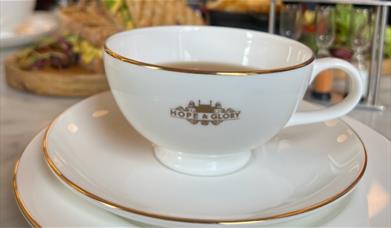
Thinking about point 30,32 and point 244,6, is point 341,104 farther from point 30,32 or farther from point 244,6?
point 30,32

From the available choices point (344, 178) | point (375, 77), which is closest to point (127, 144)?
point (344, 178)

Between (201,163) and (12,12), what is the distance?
62cm

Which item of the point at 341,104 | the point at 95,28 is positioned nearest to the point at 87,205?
the point at 341,104

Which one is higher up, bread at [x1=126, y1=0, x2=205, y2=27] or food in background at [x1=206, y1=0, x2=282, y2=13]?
bread at [x1=126, y1=0, x2=205, y2=27]

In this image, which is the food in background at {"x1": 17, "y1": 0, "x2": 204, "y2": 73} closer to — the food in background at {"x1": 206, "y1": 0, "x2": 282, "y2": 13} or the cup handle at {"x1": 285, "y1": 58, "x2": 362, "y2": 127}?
the food in background at {"x1": 206, "y1": 0, "x2": 282, "y2": 13}

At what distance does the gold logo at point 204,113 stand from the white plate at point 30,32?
65 cm

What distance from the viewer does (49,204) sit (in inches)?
14.8

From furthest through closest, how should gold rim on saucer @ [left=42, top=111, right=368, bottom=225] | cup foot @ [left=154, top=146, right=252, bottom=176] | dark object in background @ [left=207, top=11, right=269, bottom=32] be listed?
dark object in background @ [left=207, top=11, right=269, bottom=32]
cup foot @ [left=154, top=146, right=252, bottom=176]
gold rim on saucer @ [left=42, top=111, right=368, bottom=225]

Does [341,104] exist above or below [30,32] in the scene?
above

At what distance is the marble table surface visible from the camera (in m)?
0.46

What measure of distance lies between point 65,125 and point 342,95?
0.43m

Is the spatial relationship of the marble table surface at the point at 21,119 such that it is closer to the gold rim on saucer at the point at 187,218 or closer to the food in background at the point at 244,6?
the gold rim on saucer at the point at 187,218

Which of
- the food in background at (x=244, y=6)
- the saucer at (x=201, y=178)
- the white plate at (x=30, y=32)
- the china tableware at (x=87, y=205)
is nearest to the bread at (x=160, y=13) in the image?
the food in background at (x=244, y=6)

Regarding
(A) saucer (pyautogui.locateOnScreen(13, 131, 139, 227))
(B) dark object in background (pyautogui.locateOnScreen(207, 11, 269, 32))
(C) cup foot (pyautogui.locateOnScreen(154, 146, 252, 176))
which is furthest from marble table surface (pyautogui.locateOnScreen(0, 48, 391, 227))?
(B) dark object in background (pyautogui.locateOnScreen(207, 11, 269, 32))
